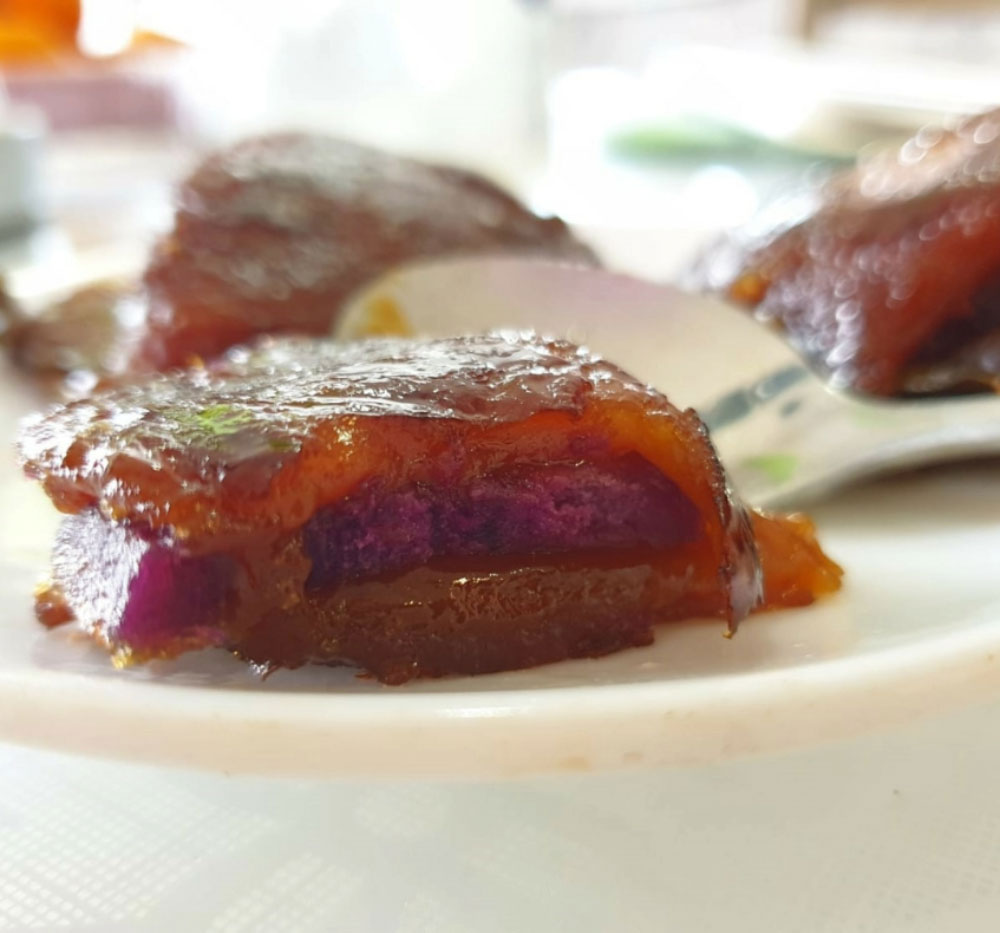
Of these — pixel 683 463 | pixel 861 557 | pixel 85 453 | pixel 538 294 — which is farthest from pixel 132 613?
pixel 538 294

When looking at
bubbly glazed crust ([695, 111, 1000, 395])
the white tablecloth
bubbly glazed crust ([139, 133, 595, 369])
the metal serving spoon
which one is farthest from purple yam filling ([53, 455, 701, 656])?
bubbly glazed crust ([139, 133, 595, 369])

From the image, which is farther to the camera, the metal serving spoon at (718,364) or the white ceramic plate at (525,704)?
the metal serving spoon at (718,364)

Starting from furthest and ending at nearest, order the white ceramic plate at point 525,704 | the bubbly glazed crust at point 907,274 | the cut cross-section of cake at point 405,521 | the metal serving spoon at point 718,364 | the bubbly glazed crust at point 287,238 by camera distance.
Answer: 1. the bubbly glazed crust at point 287,238
2. the bubbly glazed crust at point 907,274
3. the metal serving spoon at point 718,364
4. the cut cross-section of cake at point 405,521
5. the white ceramic plate at point 525,704

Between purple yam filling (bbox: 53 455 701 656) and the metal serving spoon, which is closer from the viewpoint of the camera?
purple yam filling (bbox: 53 455 701 656)

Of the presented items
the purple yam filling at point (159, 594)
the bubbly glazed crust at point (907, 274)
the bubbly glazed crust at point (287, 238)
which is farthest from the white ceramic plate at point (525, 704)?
the bubbly glazed crust at point (287, 238)

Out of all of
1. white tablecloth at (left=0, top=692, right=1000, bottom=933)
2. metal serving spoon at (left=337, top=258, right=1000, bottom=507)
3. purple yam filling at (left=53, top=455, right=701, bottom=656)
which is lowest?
white tablecloth at (left=0, top=692, right=1000, bottom=933)

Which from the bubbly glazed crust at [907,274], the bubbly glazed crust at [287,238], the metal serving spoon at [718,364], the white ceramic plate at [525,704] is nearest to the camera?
the white ceramic plate at [525,704]

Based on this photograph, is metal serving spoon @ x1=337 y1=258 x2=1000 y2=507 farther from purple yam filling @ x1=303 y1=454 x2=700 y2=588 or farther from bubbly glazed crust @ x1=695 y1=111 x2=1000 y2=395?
purple yam filling @ x1=303 y1=454 x2=700 y2=588

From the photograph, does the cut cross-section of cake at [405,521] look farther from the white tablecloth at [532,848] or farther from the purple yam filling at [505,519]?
the white tablecloth at [532,848]
